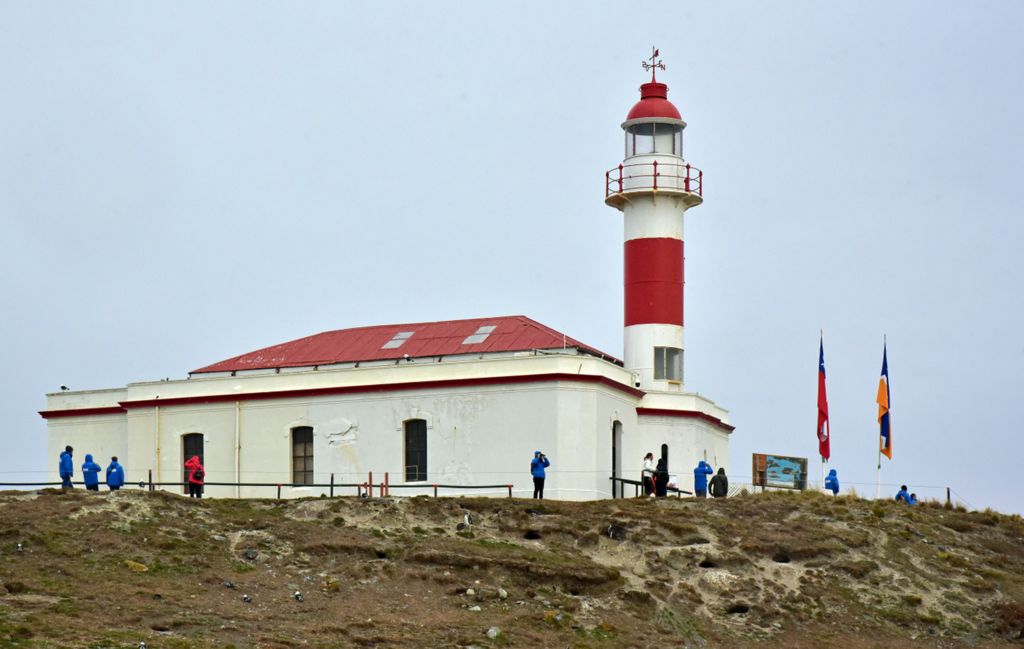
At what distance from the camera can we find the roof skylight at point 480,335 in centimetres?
4769

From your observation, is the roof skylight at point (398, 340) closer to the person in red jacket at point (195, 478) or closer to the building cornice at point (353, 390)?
the building cornice at point (353, 390)

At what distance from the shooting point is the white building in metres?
44.1

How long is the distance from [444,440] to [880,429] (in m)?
12.0

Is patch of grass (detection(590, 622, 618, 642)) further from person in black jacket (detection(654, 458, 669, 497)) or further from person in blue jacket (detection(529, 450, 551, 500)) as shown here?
person in black jacket (detection(654, 458, 669, 497))

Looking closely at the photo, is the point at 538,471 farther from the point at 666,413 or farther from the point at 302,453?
the point at 302,453

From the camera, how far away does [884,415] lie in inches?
1884

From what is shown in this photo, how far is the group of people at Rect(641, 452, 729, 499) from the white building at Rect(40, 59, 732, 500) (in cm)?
107

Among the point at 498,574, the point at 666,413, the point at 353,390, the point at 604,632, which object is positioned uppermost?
the point at 353,390

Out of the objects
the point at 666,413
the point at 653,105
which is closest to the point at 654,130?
the point at 653,105

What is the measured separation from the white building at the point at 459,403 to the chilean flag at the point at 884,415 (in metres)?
4.70

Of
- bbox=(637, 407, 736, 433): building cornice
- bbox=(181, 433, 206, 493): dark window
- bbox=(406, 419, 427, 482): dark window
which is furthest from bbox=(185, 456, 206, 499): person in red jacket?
bbox=(637, 407, 736, 433): building cornice

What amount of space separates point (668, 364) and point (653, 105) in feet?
24.5

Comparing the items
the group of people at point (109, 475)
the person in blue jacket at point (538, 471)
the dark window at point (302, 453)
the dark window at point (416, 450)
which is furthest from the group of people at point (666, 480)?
the dark window at point (302, 453)

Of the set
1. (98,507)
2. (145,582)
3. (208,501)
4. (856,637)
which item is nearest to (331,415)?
(208,501)
